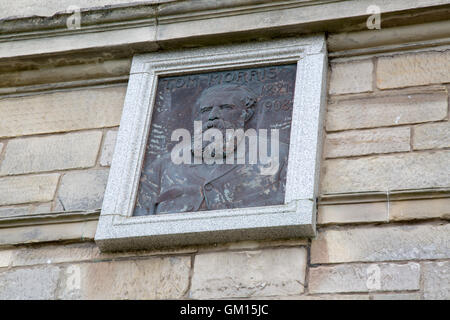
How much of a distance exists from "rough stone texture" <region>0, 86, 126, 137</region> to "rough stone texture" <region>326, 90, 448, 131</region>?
113 centimetres

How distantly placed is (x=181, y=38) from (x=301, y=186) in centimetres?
115

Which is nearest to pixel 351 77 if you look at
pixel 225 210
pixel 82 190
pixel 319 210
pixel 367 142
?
pixel 367 142

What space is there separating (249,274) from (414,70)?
4.20ft

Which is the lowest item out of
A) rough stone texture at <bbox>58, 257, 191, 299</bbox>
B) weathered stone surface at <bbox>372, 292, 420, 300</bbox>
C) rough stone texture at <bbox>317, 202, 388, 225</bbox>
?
weathered stone surface at <bbox>372, 292, 420, 300</bbox>

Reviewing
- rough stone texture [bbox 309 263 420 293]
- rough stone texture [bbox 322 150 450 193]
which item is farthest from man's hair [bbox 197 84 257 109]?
rough stone texture [bbox 309 263 420 293]

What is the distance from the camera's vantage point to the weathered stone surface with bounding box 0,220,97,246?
4059mm

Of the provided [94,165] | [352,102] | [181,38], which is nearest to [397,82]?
[352,102]

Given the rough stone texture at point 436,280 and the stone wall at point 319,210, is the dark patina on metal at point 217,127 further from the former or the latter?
the rough stone texture at point 436,280

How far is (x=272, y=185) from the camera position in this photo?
392 cm

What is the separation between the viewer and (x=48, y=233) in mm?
4102

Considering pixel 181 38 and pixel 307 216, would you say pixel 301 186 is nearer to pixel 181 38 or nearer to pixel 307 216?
pixel 307 216

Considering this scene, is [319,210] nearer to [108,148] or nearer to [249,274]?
[249,274]

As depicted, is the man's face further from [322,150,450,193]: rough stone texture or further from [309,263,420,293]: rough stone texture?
[309,263,420,293]: rough stone texture

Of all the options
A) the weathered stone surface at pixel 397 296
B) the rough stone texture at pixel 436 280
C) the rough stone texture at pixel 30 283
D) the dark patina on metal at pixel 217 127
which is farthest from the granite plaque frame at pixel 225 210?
the rough stone texture at pixel 436 280
